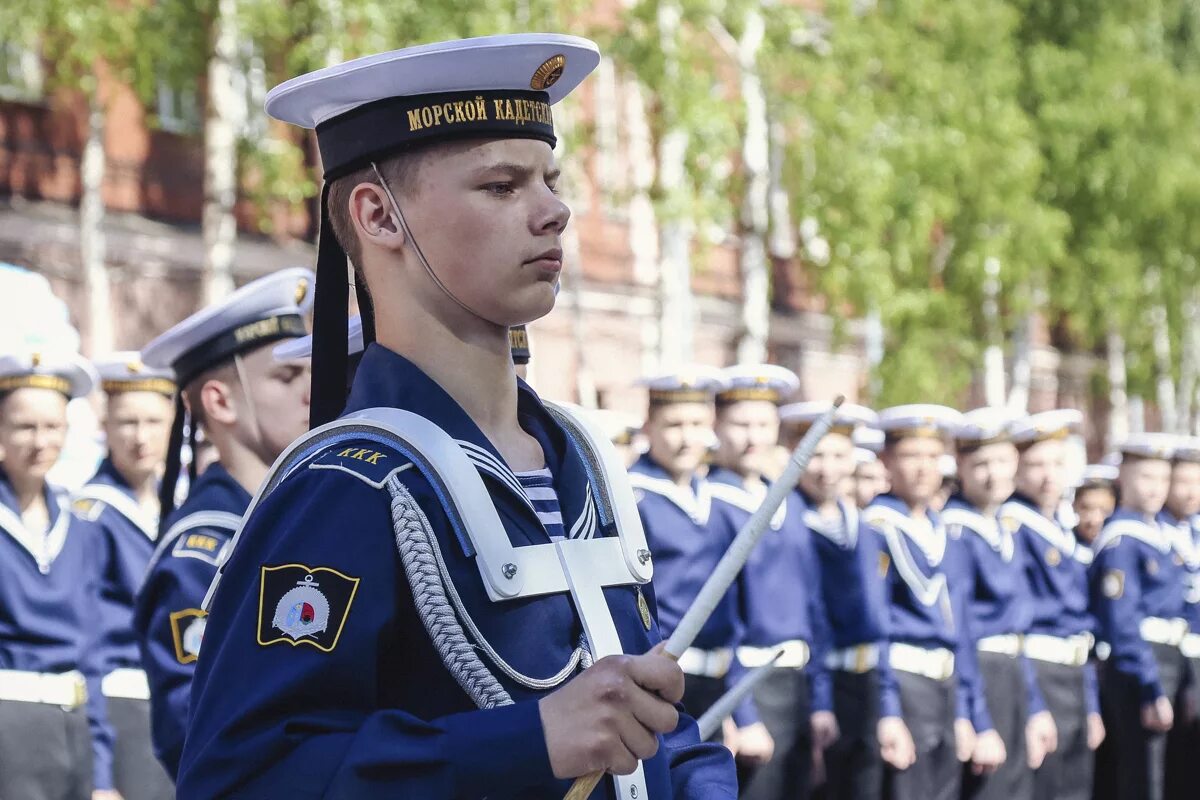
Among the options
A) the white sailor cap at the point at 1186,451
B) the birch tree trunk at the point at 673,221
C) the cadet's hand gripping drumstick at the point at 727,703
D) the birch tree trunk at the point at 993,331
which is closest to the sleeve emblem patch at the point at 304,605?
the cadet's hand gripping drumstick at the point at 727,703

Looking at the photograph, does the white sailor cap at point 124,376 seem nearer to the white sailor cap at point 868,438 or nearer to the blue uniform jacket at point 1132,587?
the white sailor cap at point 868,438

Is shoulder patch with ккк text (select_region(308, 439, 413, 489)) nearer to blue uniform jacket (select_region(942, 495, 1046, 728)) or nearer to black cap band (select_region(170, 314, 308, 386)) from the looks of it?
black cap band (select_region(170, 314, 308, 386))

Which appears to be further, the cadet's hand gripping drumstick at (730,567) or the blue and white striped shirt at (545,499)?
the blue and white striped shirt at (545,499)

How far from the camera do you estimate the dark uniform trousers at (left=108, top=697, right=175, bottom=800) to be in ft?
20.5

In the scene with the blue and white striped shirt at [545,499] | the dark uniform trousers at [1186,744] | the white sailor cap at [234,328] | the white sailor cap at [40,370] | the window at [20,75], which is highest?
the window at [20,75]

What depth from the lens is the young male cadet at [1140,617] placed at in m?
10.6

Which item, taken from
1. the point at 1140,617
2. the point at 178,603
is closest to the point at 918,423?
the point at 1140,617

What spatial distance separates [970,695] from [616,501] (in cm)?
666

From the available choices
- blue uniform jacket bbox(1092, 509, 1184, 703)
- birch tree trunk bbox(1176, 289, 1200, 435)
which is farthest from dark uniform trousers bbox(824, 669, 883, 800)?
birch tree trunk bbox(1176, 289, 1200, 435)

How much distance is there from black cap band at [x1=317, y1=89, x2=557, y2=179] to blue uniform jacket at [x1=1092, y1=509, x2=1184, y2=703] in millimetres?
8998

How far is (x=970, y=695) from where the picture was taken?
28.7ft

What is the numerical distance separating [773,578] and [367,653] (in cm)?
618

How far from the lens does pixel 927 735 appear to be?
868cm

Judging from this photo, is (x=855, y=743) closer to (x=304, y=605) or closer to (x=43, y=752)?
(x=43, y=752)
